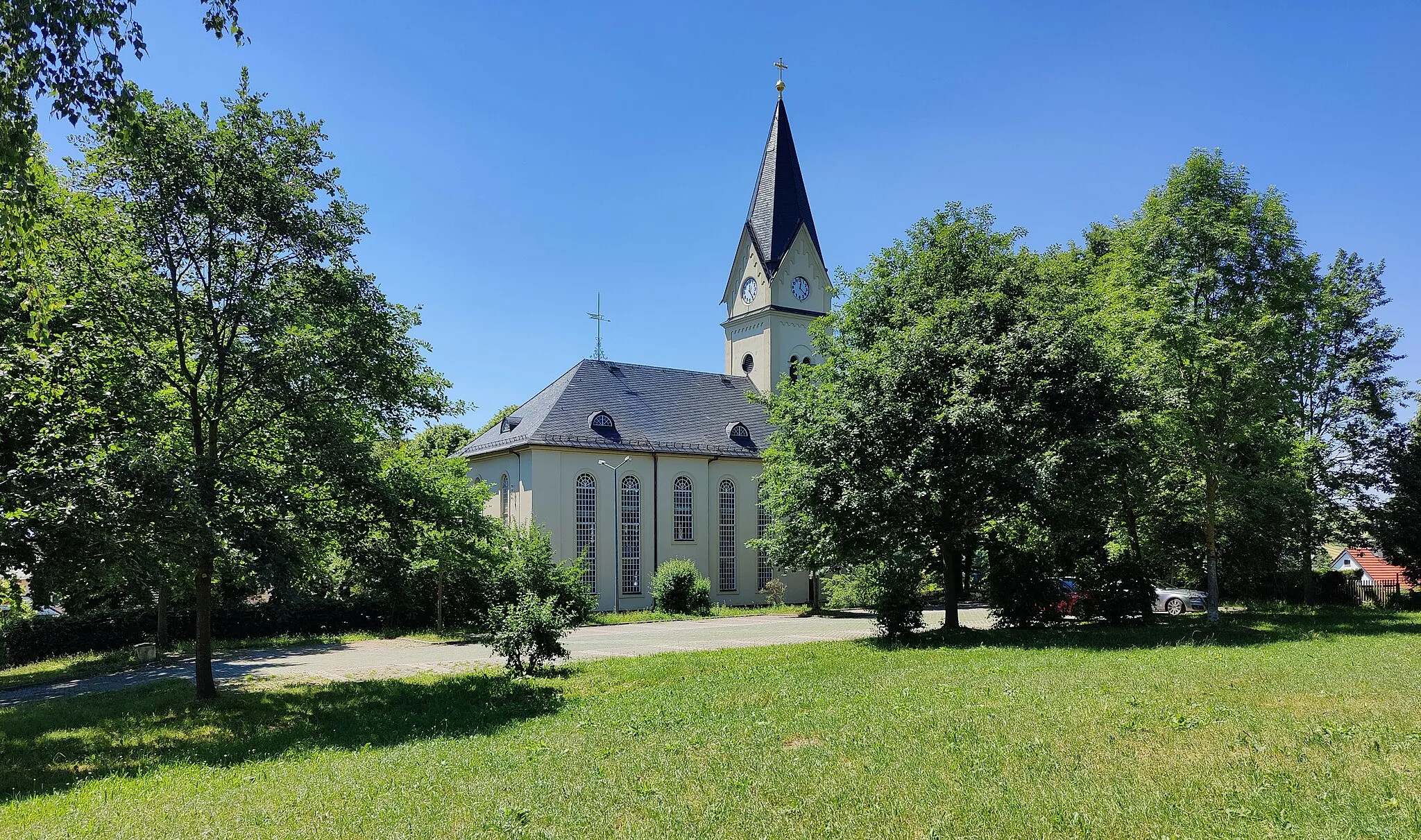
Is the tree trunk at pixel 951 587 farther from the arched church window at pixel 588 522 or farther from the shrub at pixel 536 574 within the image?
the arched church window at pixel 588 522

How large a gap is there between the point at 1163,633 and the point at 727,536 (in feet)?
78.6

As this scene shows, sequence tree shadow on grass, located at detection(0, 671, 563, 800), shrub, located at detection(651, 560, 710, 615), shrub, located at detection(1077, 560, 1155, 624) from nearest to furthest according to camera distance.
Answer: tree shadow on grass, located at detection(0, 671, 563, 800) < shrub, located at detection(1077, 560, 1155, 624) < shrub, located at detection(651, 560, 710, 615)

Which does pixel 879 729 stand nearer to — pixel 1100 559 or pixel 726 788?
pixel 726 788

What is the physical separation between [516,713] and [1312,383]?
30.2 m

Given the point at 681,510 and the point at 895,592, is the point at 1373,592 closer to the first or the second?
the point at 895,592

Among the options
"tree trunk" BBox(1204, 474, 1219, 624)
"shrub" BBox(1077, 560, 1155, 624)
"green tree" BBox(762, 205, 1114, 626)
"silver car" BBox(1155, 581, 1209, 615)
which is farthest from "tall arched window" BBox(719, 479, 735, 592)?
"tree trunk" BBox(1204, 474, 1219, 624)

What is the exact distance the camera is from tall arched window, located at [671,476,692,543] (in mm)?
38719

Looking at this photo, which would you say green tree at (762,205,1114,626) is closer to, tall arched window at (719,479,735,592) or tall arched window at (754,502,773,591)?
tall arched window at (719,479,735,592)

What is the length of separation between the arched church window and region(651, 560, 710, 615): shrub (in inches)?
116

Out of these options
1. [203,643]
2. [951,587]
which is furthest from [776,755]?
[951,587]

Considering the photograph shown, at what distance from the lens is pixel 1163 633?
→ 18172 mm

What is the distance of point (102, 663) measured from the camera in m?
19.2

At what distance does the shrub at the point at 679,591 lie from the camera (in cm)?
3425

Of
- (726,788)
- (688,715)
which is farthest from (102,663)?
(726,788)
